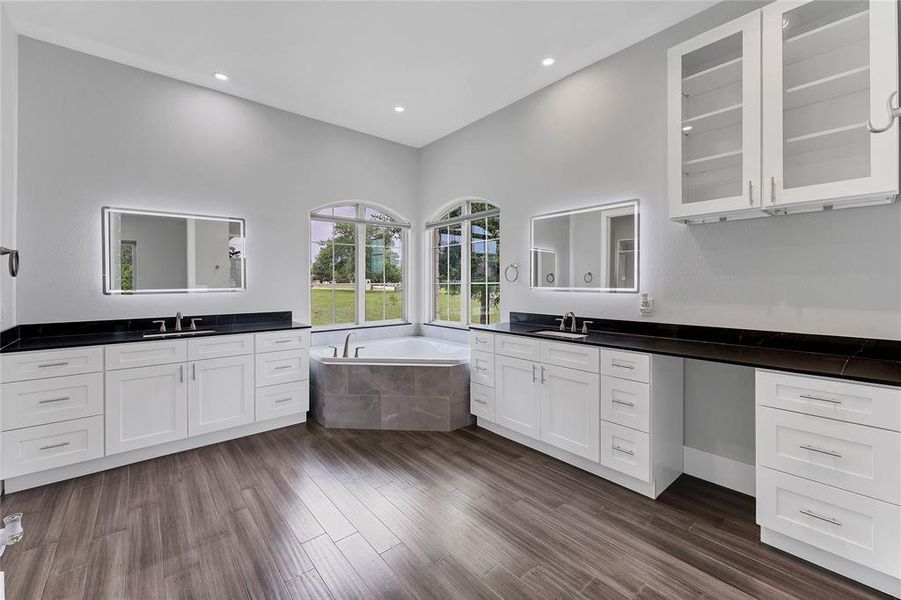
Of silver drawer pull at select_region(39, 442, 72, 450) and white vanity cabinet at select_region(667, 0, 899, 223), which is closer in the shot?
white vanity cabinet at select_region(667, 0, 899, 223)

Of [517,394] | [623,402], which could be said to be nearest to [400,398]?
[517,394]

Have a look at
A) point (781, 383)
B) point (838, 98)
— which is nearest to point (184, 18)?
point (838, 98)

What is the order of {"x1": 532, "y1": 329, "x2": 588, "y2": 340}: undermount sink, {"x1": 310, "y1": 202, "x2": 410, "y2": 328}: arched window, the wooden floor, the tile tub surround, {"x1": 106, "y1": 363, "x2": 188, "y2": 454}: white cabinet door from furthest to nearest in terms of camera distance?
{"x1": 310, "y1": 202, "x2": 410, "y2": 328}: arched window
the tile tub surround
{"x1": 532, "y1": 329, "x2": 588, "y2": 340}: undermount sink
{"x1": 106, "y1": 363, "x2": 188, "y2": 454}: white cabinet door
the wooden floor

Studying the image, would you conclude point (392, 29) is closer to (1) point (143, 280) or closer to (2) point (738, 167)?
(2) point (738, 167)

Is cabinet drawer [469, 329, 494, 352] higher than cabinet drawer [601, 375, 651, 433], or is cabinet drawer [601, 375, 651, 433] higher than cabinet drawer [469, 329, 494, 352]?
cabinet drawer [469, 329, 494, 352]

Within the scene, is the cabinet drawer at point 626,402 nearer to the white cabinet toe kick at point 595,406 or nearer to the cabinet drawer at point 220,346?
the white cabinet toe kick at point 595,406

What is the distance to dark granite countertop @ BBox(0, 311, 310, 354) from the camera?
2.68 m

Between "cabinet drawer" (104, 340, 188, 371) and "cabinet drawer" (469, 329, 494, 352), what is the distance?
7.46 feet

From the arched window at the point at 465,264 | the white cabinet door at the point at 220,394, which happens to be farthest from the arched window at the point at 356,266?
the white cabinet door at the point at 220,394

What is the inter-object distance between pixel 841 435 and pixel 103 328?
4671 millimetres

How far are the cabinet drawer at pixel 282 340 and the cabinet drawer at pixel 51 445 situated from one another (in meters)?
1.14

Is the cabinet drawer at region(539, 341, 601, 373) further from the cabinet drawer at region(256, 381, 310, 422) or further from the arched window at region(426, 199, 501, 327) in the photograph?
the cabinet drawer at region(256, 381, 310, 422)

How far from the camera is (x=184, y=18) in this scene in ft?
8.95

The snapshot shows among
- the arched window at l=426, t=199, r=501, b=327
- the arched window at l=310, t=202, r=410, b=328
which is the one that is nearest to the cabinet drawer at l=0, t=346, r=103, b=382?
the arched window at l=310, t=202, r=410, b=328
